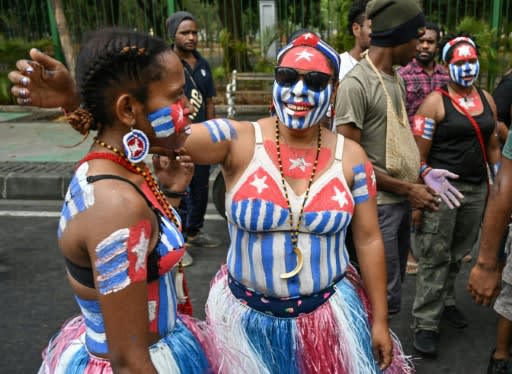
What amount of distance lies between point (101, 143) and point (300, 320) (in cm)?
109

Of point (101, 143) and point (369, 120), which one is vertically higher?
point (101, 143)

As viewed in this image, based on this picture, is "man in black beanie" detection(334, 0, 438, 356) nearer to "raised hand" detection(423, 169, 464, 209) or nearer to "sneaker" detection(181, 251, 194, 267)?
"raised hand" detection(423, 169, 464, 209)

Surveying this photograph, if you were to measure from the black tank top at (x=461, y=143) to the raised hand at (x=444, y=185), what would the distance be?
593 mm

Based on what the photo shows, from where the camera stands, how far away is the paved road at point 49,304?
3.49 meters

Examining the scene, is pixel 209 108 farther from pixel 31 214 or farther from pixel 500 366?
pixel 500 366

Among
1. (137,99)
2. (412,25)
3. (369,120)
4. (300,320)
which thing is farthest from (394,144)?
(137,99)

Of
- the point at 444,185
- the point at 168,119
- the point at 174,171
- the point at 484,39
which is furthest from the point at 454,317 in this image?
the point at 484,39

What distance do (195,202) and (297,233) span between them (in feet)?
10.1

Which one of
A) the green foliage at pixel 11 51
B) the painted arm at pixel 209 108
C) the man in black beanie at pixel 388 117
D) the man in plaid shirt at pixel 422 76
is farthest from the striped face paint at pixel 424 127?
the green foliage at pixel 11 51

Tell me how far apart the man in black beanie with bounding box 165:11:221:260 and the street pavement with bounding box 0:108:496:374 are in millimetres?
184

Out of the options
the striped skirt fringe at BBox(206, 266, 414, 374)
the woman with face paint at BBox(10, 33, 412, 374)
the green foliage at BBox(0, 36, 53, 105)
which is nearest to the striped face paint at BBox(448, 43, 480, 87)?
the woman with face paint at BBox(10, 33, 412, 374)

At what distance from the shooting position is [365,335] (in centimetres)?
234

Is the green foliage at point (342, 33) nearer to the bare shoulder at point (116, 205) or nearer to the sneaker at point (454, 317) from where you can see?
the sneaker at point (454, 317)

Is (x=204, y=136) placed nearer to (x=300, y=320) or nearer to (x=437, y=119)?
(x=300, y=320)
